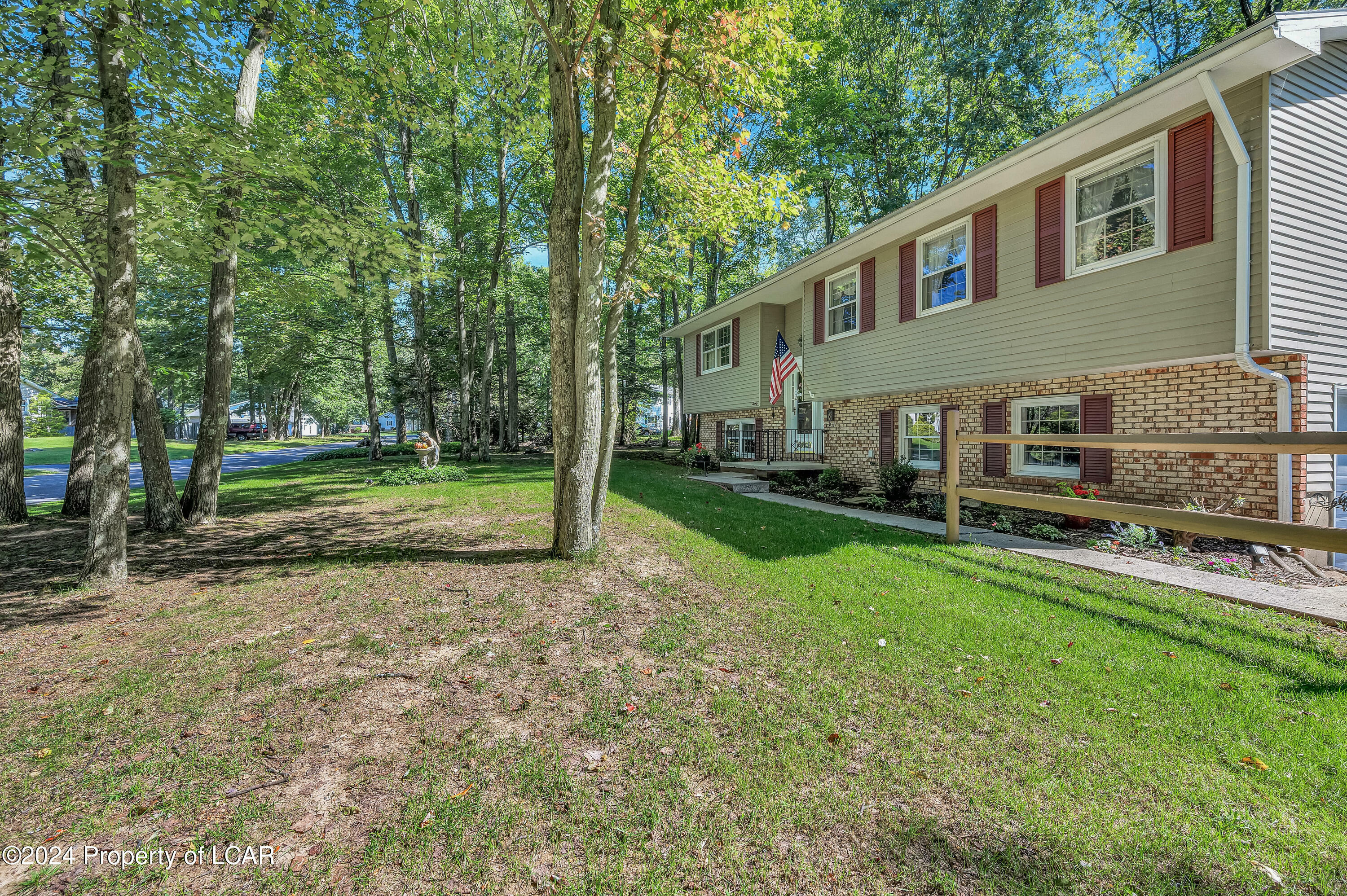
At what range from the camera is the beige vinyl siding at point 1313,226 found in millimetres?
5738

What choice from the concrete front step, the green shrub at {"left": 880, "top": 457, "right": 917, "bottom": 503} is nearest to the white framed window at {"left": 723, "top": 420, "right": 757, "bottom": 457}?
the concrete front step

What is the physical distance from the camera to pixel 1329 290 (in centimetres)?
603

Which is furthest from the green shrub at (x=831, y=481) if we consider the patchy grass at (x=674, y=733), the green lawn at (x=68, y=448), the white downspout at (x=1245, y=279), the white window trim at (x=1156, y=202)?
the green lawn at (x=68, y=448)

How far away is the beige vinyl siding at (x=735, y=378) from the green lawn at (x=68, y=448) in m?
15.7

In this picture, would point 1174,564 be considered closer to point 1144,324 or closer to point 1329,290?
point 1144,324

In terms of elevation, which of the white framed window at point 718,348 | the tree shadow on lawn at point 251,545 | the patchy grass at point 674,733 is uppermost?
the white framed window at point 718,348

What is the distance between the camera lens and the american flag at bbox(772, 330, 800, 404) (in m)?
12.0

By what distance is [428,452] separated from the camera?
13.1m

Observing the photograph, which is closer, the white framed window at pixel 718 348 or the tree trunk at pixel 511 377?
the white framed window at pixel 718 348

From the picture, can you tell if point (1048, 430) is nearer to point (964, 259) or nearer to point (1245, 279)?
point (1245, 279)

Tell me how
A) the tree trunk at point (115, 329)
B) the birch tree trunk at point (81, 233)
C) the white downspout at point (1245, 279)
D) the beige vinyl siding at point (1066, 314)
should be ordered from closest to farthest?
1. the tree trunk at point (115, 329)
2. the birch tree trunk at point (81, 233)
3. the white downspout at point (1245, 279)
4. the beige vinyl siding at point (1066, 314)

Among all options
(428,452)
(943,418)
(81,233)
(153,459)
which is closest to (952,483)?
(943,418)

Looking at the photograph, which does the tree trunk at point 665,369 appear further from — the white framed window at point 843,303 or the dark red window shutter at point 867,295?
the dark red window shutter at point 867,295

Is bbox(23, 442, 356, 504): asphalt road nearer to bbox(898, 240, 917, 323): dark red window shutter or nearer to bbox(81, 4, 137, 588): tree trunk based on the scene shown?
bbox(81, 4, 137, 588): tree trunk
